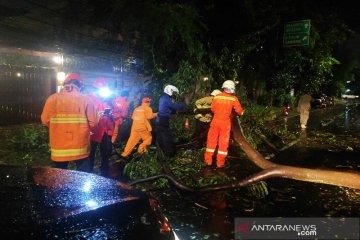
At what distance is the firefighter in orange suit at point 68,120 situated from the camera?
4324mm

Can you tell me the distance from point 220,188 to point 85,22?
251 inches

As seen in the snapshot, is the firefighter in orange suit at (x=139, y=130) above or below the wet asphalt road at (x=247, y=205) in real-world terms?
above

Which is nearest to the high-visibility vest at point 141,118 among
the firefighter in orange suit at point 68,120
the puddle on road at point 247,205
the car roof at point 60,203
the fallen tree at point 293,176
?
the fallen tree at point 293,176

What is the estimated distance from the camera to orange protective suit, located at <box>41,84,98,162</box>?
4324 millimetres

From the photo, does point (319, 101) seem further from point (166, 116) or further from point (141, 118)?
point (141, 118)

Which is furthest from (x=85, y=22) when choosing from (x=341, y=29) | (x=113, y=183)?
(x=341, y=29)

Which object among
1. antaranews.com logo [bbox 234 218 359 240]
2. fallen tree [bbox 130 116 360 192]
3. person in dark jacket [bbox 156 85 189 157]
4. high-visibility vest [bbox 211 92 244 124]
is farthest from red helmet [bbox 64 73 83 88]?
high-visibility vest [bbox 211 92 244 124]

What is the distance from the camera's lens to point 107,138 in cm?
607

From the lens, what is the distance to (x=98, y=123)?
5.54 meters

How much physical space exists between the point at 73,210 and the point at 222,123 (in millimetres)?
5371

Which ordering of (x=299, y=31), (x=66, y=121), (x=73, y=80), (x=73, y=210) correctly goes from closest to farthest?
(x=73, y=210) → (x=66, y=121) → (x=73, y=80) → (x=299, y=31)

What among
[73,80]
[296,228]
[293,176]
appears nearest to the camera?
[296,228]

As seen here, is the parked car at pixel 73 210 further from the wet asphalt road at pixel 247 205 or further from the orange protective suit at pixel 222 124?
the orange protective suit at pixel 222 124

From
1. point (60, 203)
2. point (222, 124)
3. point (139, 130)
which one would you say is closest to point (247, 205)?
point (222, 124)
